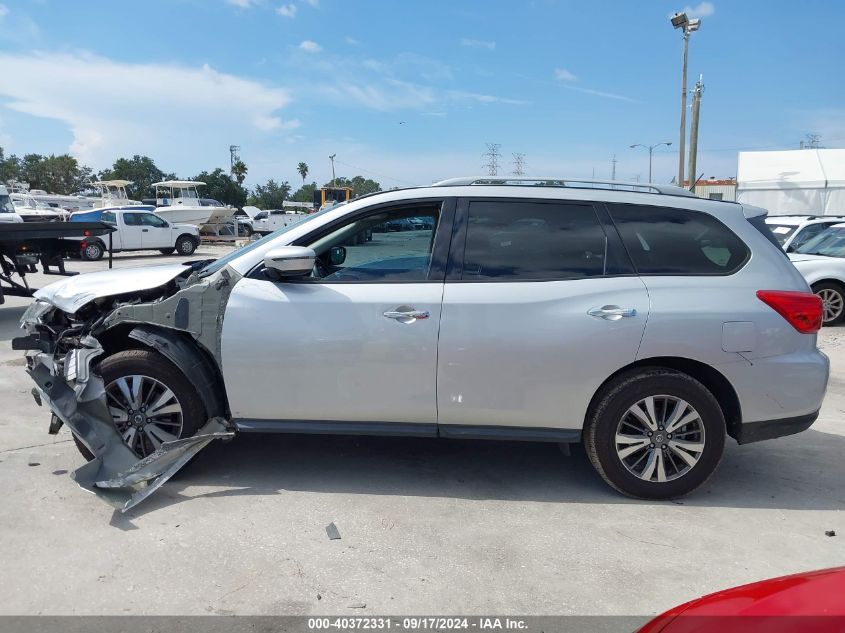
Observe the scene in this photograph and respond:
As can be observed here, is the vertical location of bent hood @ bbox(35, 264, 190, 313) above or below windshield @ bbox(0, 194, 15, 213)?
below

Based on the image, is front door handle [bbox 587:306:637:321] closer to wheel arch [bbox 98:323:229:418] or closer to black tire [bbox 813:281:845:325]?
wheel arch [bbox 98:323:229:418]

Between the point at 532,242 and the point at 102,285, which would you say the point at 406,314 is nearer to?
the point at 532,242

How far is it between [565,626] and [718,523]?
55.3 inches

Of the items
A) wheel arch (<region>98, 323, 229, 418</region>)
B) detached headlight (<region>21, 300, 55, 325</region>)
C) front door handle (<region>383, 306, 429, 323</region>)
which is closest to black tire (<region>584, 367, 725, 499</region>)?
front door handle (<region>383, 306, 429, 323</region>)

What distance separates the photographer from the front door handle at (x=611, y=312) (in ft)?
12.0

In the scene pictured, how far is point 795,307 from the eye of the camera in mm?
3670

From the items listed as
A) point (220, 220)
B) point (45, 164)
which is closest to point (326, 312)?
point (220, 220)

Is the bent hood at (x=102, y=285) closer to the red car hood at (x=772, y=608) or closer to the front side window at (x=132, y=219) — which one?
the red car hood at (x=772, y=608)

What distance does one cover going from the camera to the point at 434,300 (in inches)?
145

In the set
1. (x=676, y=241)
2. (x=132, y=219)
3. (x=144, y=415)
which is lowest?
(x=144, y=415)

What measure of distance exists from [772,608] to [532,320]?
213 cm

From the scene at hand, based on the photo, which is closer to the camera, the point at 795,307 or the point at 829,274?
the point at 795,307

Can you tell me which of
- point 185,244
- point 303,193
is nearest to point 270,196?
point 303,193

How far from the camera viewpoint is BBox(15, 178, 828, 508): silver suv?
3.66m
